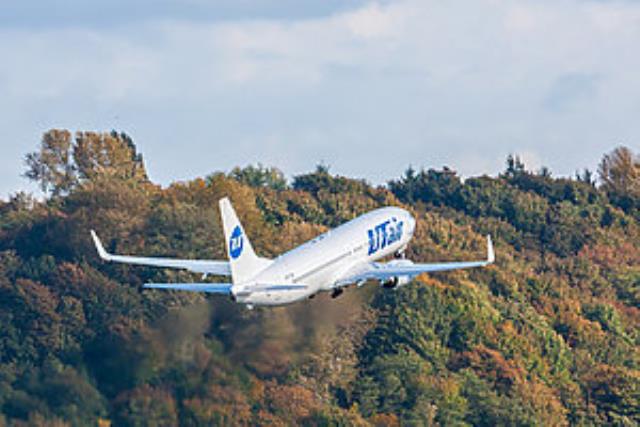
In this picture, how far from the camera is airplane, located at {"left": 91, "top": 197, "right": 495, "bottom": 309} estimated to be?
10050cm

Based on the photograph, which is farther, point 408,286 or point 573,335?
point 573,335

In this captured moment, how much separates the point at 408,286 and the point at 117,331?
1428 inches

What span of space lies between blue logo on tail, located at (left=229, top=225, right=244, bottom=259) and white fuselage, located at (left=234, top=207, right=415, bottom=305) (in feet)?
4.97

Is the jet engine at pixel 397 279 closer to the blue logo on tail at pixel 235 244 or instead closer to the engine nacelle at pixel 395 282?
the engine nacelle at pixel 395 282

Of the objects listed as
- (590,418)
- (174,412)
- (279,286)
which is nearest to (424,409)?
(590,418)

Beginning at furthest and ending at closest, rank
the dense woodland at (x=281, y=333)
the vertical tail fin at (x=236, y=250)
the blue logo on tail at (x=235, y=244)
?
the dense woodland at (x=281, y=333)
the blue logo on tail at (x=235, y=244)
the vertical tail fin at (x=236, y=250)

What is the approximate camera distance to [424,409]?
5394 inches

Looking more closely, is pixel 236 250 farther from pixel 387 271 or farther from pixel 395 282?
pixel 395 282

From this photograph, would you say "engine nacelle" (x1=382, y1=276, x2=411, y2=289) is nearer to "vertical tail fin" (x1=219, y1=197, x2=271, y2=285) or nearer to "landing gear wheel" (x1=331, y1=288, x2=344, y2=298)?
"landing gear wheel" (x1=331, y1=288, x2=344, y2=298)

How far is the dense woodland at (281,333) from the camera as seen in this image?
4247 inches

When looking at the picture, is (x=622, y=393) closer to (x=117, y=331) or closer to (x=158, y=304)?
(x=158, y=304)

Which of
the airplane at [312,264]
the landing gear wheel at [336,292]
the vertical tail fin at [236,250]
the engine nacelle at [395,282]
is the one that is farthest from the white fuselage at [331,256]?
the landing gear wheel at [336,292]

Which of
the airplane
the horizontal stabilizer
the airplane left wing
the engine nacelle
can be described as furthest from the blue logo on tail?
the engine nacelle

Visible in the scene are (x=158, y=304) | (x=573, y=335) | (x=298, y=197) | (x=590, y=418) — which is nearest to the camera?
(x=158, y=304)
